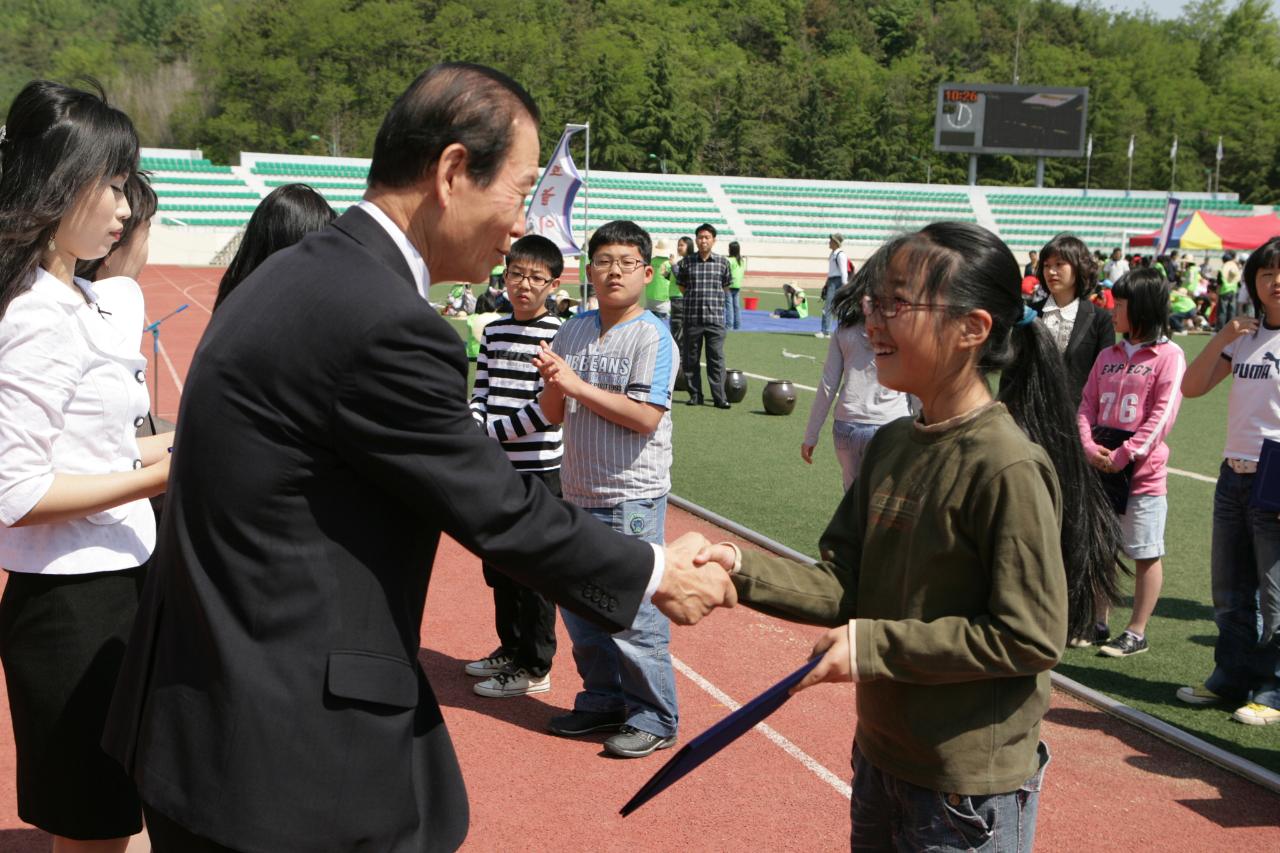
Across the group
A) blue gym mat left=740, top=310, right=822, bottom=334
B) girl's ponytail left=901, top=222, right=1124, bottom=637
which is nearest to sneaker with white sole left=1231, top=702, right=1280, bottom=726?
girl's ponytail left=901, top=222, right=1124, bottom=637

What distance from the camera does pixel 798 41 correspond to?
387 feet

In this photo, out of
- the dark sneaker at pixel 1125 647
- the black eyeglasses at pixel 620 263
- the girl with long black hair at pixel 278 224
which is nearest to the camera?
the girl with long black hair at pixel 278 224

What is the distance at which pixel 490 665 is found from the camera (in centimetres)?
596

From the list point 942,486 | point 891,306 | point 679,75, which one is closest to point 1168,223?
point 891,306

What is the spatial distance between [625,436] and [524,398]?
2.74ft

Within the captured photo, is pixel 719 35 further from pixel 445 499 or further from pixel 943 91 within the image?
pixel 445 499

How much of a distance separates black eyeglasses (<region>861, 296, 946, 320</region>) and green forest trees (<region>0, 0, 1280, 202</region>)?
77.2m

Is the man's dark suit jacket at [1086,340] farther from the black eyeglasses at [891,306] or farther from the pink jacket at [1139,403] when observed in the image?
the black eyeglasses at [891,306]

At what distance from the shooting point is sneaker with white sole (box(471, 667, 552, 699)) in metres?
5.70

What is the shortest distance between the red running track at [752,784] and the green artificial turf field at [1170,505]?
424mm

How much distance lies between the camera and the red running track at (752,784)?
432 centimetres

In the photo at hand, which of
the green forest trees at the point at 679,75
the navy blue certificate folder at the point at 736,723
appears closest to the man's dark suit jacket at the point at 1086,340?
the navy blue certificate folder at the point at 736,723

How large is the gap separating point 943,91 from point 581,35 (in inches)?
1899

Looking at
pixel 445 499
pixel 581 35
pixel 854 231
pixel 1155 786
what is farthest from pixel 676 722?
pixel 581 35
